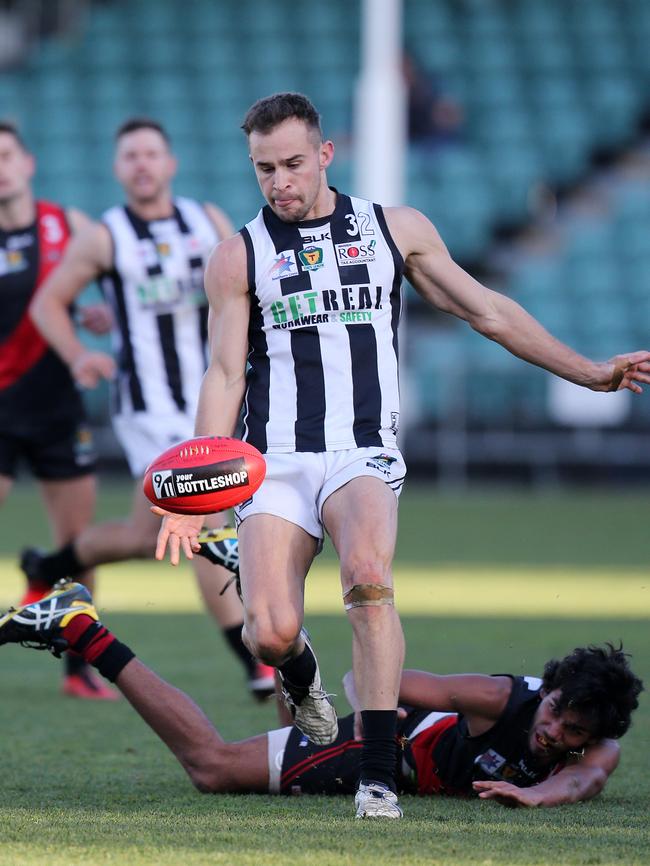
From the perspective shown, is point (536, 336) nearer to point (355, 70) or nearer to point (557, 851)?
point (557, 851)

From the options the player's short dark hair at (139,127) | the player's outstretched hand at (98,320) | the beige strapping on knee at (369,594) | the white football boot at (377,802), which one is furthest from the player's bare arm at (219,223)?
the white football boot at (377,802)

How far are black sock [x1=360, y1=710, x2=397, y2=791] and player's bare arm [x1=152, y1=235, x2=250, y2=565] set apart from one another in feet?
2.68

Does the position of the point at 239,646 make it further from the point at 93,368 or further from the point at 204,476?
the point at 204,476

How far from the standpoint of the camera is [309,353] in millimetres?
4746

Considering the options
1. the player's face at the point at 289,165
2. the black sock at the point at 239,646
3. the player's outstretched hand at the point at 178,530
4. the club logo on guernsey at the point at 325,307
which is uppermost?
the player's face at the point at 289,165

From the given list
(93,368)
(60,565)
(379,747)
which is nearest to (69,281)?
(93,368)

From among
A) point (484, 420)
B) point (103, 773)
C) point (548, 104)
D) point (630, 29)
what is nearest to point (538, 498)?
point (484, 420)

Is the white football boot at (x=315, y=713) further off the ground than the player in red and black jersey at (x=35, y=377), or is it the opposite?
the player in red and black jersey at (x=35, y=377)

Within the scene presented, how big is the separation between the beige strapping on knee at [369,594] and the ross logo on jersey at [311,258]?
3.39ft

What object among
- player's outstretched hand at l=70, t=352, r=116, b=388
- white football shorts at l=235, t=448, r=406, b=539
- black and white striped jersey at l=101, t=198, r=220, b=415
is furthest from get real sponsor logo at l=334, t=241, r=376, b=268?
black and white striped jersey at l=101, t=198, r=220, b=415

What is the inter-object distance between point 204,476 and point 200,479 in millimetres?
15

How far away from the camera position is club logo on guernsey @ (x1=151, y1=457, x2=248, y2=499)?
4312mm

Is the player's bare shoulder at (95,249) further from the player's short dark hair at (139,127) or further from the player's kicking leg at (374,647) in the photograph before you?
the player's kicking leg at (374,647)

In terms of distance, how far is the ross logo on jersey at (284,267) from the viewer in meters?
4.74
